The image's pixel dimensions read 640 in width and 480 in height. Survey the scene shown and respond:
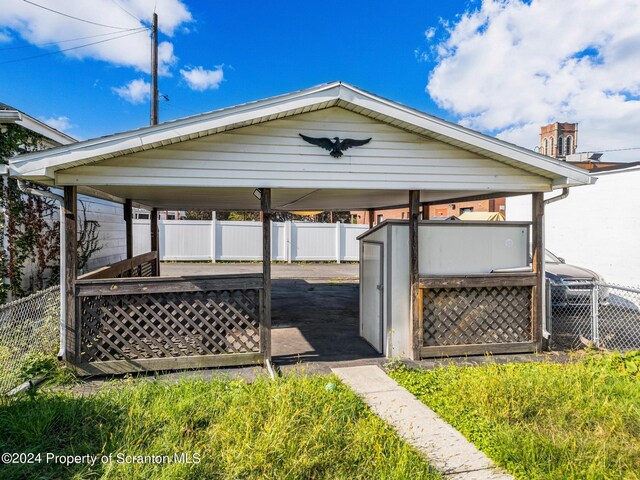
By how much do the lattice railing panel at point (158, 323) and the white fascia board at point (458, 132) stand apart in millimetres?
2845

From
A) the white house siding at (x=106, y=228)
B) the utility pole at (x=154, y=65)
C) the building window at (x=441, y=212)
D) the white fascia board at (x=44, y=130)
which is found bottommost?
the white house siding at (x=106, y=228)

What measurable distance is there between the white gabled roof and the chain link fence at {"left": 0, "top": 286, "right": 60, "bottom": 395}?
60.6 inches

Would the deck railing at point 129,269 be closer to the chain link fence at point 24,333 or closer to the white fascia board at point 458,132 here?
the chain link fence at point 24,333

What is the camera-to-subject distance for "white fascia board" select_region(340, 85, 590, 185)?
4.85m

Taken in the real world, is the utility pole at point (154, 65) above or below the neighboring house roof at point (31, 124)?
above

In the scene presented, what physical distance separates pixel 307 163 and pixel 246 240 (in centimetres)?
1424

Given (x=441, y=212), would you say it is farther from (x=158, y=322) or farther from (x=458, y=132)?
(x=158, y=322)

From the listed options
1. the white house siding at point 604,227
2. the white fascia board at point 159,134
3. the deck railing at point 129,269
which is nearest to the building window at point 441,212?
the white house siding at point 604,227

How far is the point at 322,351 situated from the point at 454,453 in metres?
3.03

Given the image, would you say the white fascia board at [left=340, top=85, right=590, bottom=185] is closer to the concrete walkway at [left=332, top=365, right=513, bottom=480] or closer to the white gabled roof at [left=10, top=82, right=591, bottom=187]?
the white gabled roof at [left=10, top=82, right=591, bottom=187]

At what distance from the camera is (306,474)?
2766mm

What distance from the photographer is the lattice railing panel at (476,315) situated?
5.69 meters

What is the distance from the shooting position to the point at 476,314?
5.80m

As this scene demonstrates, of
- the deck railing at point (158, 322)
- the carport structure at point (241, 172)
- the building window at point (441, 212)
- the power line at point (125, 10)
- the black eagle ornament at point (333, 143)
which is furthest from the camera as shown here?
the building window at point (441, 212)
